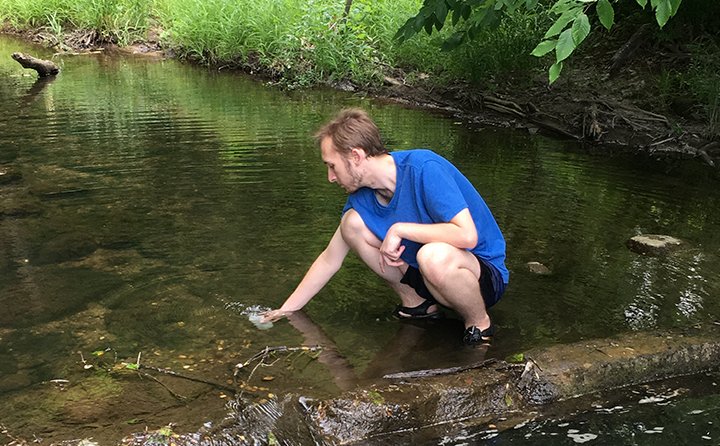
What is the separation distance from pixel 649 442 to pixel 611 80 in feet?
24.8

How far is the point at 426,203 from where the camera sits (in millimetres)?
2699

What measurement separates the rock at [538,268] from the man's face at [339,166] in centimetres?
146

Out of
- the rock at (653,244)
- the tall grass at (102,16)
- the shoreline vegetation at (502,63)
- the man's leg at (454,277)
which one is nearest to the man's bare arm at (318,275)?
the man's leg at (454,277)

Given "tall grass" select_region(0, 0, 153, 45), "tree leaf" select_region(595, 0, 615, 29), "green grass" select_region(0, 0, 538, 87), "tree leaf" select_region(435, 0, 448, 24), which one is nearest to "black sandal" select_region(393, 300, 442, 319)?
"tree leaf" select_region(595, 0, 615, 29)

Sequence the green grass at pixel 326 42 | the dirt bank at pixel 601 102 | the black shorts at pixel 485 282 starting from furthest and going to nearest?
the green grass at pixel 326 42
the dirt bank at pixel 601 102
the black shorts at pixel 485 282

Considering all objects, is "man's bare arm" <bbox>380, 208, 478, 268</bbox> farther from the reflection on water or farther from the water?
the reflection on water

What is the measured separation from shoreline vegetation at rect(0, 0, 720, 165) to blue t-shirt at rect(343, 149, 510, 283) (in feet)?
10.8

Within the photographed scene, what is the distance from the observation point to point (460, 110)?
9.65 meters

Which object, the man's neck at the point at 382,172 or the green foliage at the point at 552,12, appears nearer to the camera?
the green foliage at the point at 552,12

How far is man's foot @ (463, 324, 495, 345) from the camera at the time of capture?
9.69 ft

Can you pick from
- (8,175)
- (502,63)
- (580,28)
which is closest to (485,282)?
(580,28)

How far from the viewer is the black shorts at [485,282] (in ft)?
9.43

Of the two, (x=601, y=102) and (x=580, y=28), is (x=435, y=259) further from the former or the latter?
(x=601, y=102)

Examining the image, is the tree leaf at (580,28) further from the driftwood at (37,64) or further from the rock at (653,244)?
the driftwood at (37,64)
